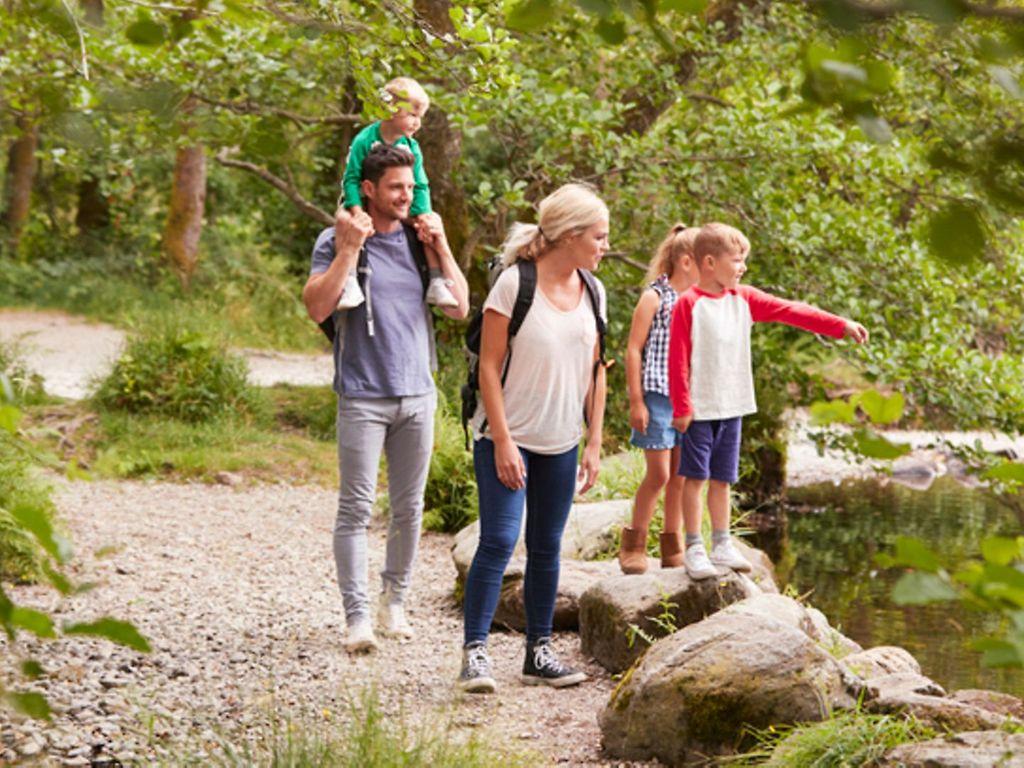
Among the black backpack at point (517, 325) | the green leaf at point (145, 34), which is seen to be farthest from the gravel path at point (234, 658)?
the black backpack at point (517, 325)

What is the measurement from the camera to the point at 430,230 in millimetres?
5316

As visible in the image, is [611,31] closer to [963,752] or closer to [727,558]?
[963,752]

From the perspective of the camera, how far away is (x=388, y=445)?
547 cm

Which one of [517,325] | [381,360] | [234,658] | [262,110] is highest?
[262,110]

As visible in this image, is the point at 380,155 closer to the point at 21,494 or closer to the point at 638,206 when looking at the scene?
the point at 21,494

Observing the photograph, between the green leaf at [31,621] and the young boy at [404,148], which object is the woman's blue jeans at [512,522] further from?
the green leaf at [31,621]

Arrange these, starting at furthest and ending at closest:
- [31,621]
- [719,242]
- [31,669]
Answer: [719,242]
[31,669]
[31,621]

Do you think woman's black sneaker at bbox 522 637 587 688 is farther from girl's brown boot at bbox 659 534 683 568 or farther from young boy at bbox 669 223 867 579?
girl's brown boot at bbox 659 534 683 568

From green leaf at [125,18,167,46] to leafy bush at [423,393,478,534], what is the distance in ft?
23.4

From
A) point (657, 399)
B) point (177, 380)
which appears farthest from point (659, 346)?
point (177, 380)

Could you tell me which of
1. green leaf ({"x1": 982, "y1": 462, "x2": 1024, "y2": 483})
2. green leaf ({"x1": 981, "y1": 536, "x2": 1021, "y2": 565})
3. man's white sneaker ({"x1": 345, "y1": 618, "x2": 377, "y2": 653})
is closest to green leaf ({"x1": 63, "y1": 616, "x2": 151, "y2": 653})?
green leaf ({"x1": 981, "y1": 536, "x2": 1021, "y2": 565})

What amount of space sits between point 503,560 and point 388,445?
0.83 meters

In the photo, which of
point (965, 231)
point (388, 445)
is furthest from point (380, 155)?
point (965, 231)

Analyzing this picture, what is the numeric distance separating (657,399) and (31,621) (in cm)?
466
